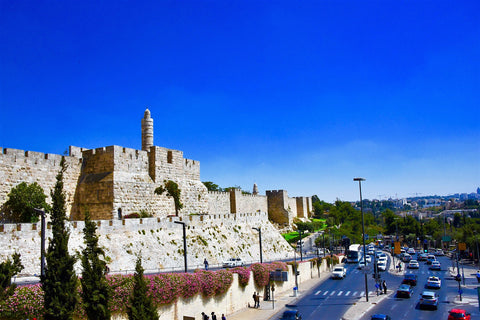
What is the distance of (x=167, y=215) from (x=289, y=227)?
41879 millimetres

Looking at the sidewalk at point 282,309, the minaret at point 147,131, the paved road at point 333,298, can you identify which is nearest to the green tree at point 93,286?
the sidewalk at point 282,309

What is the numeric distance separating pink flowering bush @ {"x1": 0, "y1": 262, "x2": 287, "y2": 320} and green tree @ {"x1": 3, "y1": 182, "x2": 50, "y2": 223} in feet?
39.7

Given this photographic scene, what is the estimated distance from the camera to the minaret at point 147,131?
35281 mm

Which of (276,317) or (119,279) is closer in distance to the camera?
(119,279)

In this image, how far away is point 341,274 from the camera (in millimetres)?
38562

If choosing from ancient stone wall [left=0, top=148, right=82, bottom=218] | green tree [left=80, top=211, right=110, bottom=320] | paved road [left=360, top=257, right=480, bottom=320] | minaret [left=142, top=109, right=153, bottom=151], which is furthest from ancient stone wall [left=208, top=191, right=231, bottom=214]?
green tree [left=80, top=211, right=110, bottom=320]

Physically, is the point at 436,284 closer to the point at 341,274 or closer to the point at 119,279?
the point at 341,274

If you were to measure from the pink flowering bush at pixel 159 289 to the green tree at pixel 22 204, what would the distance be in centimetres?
1211

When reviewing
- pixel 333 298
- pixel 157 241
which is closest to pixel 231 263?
pixel 157 241

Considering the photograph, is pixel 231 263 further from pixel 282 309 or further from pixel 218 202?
pixel 218 202

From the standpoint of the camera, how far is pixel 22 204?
1006 inches

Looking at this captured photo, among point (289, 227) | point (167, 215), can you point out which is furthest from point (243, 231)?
point (289, 227)

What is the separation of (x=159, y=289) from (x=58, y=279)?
18.2 feet

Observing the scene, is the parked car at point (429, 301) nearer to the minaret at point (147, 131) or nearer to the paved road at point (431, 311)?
the paved road at point (431, 311)
